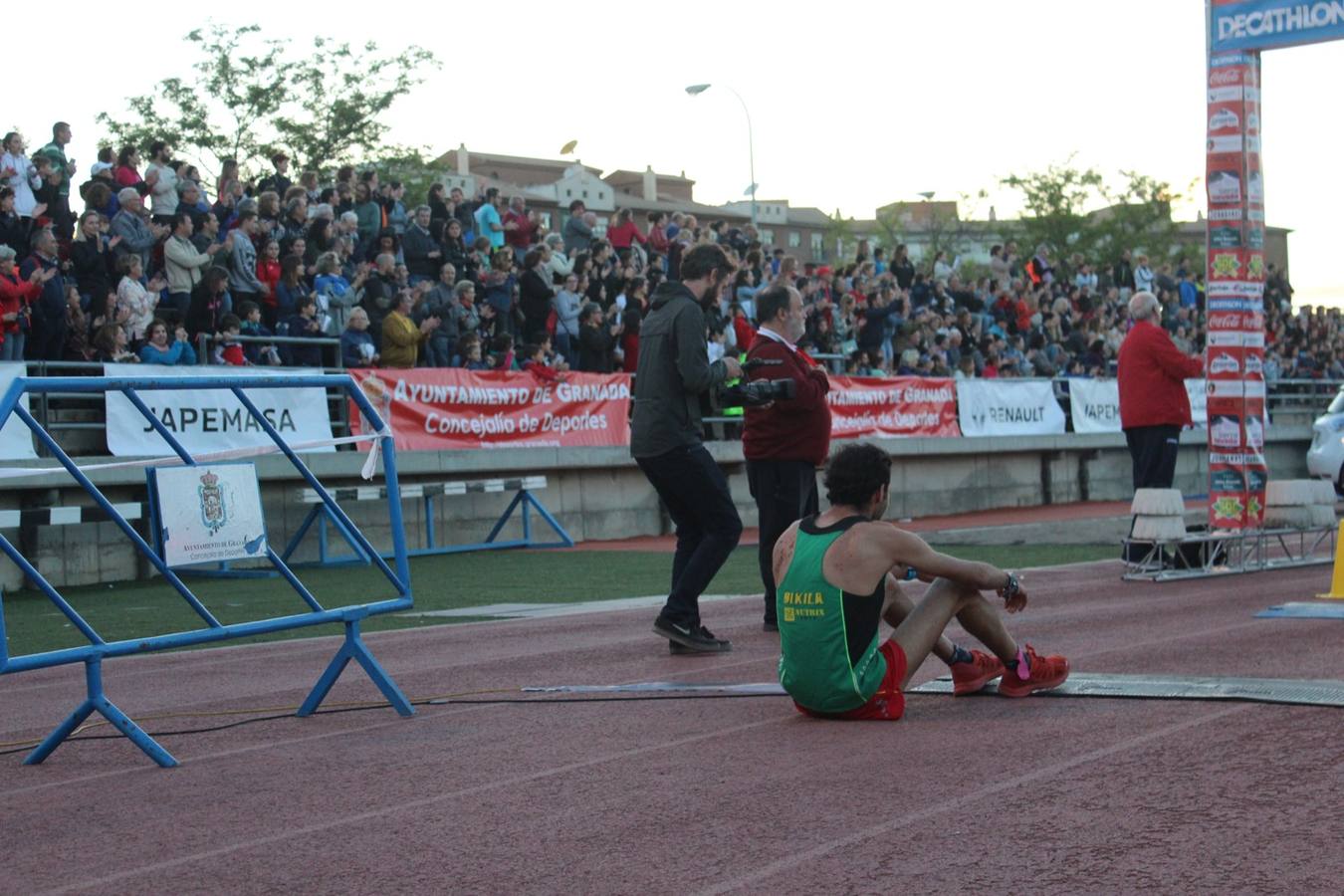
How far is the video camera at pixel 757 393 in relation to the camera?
9.90 metres

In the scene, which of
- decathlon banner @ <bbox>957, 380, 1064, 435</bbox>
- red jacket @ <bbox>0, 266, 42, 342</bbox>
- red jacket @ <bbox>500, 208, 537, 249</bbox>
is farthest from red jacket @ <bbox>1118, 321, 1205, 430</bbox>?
decathlon banner @ <bbox>957, 380, 1064, 435</bbox>

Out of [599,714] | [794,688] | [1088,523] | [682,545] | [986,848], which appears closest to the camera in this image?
[986,848]

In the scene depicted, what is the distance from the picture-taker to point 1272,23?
1570 centimetres

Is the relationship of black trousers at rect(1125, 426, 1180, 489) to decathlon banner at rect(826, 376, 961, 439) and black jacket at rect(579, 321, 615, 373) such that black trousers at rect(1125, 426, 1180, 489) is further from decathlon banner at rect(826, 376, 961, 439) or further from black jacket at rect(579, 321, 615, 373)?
decathlon banner at rect(826, 376, 961, 439)

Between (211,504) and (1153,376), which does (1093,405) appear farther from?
(211,504)

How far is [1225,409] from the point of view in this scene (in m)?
16.5

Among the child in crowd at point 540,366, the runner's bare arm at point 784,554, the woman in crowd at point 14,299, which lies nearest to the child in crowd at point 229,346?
the woman in crowd at point 14,299

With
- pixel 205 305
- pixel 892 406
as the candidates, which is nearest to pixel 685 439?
pixel 205 305

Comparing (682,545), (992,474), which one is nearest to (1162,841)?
(682,545)

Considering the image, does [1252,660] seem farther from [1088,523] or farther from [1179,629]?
[1088,523]

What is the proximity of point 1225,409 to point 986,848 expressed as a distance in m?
12.3

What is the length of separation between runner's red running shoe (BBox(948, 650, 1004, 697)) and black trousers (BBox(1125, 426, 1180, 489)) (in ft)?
24.5

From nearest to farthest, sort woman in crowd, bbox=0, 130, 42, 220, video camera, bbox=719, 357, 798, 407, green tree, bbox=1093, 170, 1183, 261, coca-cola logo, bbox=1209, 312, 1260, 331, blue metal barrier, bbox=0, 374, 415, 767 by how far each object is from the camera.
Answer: blue metal barrier, bbox=0, 374, 415, 767 → video camera, bbox=719, 357, 798, 407 → coca-cola logo, bbox=1209, 312, 1260, 331 → woman in crowd, bbox=0, 130, 42, 220 → green tree, bbox=1093, 170, 1183, 261

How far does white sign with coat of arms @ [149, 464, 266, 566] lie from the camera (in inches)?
279
